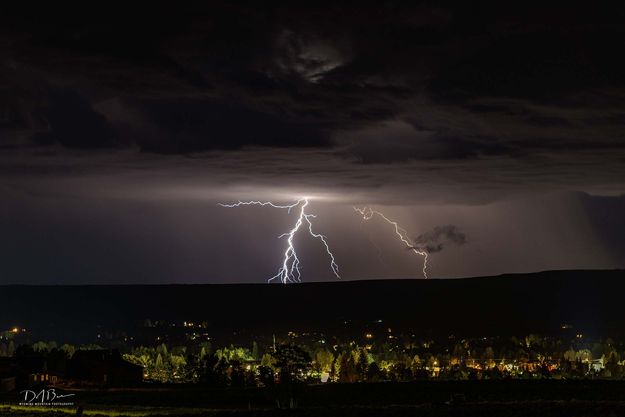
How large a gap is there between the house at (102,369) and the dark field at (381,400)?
9116mm

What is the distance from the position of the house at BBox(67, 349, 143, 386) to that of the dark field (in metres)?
9.12

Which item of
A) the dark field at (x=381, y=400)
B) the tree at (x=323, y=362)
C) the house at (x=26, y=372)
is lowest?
the dark field at (x=381, y=400)

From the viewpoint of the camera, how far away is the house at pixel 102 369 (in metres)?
80.5

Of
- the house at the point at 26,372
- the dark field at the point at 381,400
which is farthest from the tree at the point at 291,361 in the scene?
the house at the point at 26,372

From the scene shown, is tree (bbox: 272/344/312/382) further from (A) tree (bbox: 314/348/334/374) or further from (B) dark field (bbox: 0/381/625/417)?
(A) tree (bbox: 314/348/334/374)

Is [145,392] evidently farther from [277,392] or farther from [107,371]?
[107,371]

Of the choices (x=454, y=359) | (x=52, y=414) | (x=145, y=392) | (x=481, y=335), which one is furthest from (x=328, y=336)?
(x=52, y=414)

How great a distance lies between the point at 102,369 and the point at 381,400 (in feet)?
107

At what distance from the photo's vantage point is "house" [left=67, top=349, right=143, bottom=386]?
3169 inches

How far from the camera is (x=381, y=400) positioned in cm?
5672

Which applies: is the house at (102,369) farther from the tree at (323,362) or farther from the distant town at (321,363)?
the tree at (323,362)

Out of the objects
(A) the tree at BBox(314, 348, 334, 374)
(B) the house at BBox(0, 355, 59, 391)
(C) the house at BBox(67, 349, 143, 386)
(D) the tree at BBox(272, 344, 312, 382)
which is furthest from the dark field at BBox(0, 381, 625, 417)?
(A) the tree at BBox(314, 348, 334, 374)
